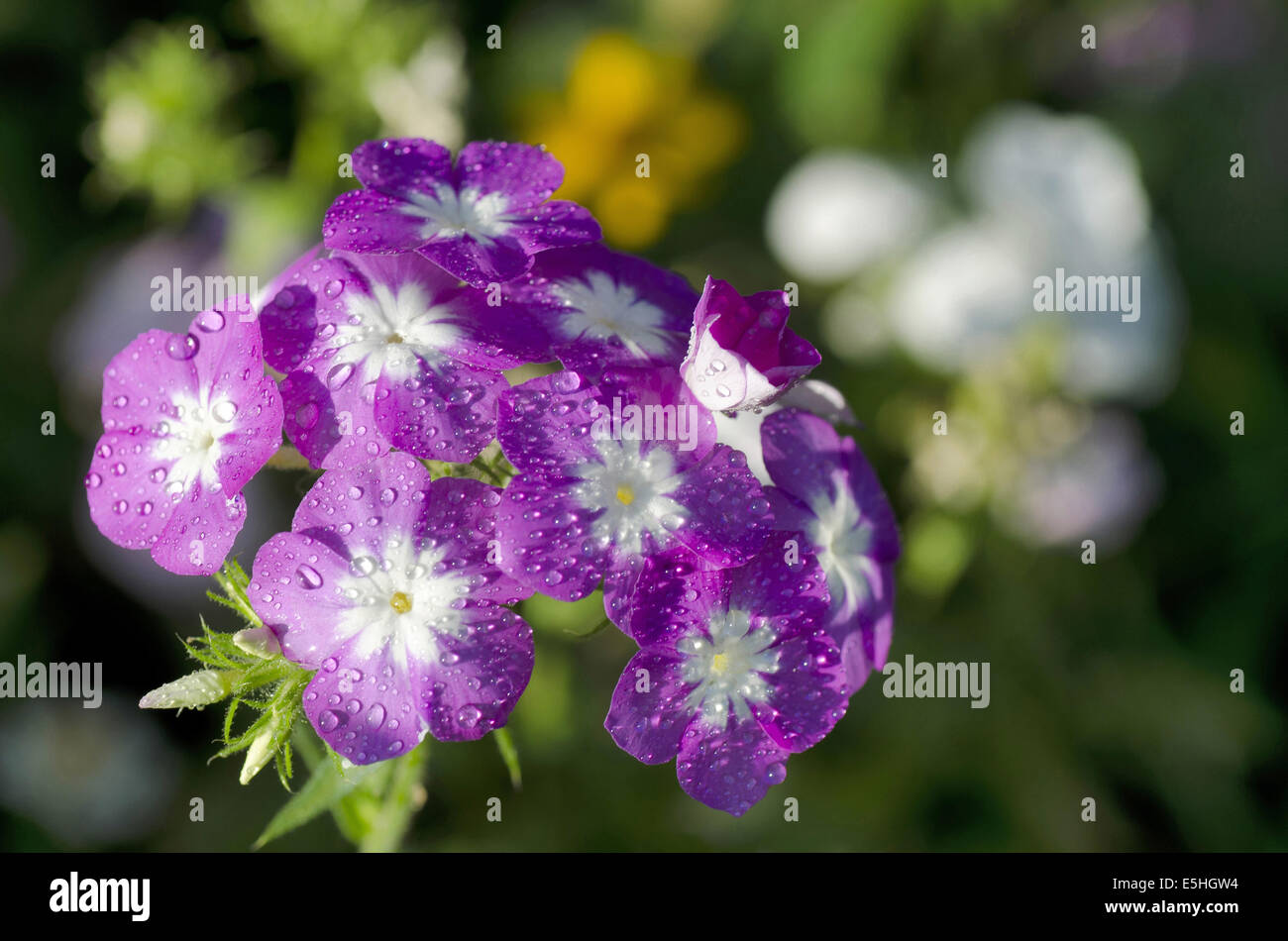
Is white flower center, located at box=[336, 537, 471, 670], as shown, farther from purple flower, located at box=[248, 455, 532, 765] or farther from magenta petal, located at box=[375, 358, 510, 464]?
magenta petal, located at box=[375, 358, 510, 464]

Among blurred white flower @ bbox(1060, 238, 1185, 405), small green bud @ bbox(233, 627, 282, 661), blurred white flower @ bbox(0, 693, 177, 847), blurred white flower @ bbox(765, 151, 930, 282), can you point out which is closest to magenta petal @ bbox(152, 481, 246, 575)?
small green bud @ bbox(233, 627, 282, 661)

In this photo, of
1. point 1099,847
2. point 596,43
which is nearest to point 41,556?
point 596,43

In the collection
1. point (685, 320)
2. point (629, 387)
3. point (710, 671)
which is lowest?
point (710, 671)

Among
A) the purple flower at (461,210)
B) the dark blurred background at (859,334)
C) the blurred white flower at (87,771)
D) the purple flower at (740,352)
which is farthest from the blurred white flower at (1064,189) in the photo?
the blurred white flower at (87,771)

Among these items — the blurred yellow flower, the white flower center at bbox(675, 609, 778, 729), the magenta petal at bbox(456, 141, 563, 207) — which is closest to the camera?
the white flower center at bbox(675, 609, 778, 729)

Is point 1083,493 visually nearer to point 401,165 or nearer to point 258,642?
point 401,165
